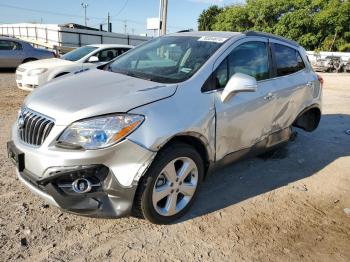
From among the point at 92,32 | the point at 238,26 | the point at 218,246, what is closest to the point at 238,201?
the point at 218,246

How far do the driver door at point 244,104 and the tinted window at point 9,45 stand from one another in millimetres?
13099

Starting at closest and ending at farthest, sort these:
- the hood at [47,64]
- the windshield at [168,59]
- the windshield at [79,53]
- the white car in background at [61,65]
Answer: the windshield at [168,59], the white car in background at [61,65], the hood at [47,64], the windshield at [79,53]

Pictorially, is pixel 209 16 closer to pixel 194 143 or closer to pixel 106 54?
pixel 106 54

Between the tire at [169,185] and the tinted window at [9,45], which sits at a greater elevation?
the tire at [169,185]

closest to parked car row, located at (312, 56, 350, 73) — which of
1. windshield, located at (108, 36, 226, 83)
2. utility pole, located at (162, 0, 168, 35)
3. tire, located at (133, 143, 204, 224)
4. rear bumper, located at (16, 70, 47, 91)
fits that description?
utility pole, located at (162, 0, 168, 35)

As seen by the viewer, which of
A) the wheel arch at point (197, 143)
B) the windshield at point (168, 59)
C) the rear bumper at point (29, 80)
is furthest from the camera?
the rear bumper at point (29, 80)

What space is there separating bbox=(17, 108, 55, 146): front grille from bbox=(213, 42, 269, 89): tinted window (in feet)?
5.39

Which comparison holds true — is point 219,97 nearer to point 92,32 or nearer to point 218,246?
point 218,246

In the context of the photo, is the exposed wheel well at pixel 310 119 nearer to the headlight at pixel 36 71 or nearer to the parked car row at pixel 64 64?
the parked car row at pixel 64 64

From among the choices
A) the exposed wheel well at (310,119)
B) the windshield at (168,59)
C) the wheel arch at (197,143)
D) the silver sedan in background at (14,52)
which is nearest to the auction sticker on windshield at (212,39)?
the windshield at (168,59)

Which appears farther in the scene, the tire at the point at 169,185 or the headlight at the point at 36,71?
the headlight at the point at 36,71

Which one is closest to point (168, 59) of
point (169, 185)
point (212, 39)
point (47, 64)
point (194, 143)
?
point (212, 39)

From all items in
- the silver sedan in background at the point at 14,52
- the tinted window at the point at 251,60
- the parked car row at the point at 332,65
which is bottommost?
the parked car row at the point at 332,65

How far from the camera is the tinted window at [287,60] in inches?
181
